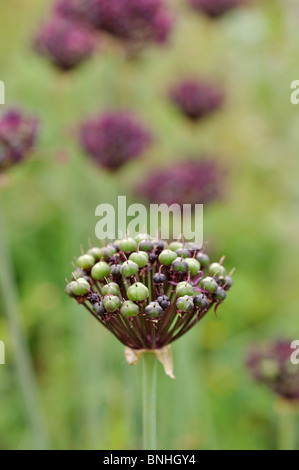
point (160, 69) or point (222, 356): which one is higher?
point (160, 69)

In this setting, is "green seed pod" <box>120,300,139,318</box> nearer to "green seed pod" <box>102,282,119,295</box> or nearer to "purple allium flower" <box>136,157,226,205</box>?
"green seed pod" <box>102,282,119,295</box>

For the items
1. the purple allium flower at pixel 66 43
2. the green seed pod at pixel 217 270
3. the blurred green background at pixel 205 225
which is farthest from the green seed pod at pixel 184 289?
the purple allium flower at pixel 66 43

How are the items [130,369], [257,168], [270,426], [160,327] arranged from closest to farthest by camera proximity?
[160,327] → [130,369] → [270,426] → [257,168]

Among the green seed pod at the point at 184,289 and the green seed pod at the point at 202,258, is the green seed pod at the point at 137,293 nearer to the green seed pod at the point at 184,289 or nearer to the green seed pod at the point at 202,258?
the green seed pod at the point at 184,289

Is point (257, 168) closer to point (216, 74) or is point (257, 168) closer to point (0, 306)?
point (216, 74)

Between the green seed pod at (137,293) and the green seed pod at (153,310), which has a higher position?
the green seed pod at (137,293)

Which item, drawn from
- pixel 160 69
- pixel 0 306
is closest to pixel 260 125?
pixel 160 69

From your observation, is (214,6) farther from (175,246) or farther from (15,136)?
(175,246)
